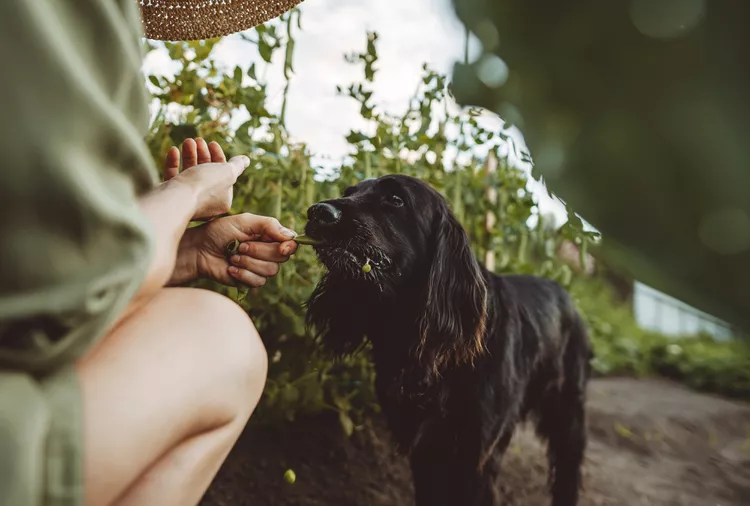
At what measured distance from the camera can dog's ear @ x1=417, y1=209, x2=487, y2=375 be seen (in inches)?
86.4

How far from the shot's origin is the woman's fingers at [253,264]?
1.59 meters

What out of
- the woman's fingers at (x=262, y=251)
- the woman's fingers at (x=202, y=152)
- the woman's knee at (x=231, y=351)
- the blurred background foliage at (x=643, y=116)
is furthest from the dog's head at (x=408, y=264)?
the blurred background foliage at (x=643, y=116)

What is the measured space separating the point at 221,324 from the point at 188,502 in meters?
0.29

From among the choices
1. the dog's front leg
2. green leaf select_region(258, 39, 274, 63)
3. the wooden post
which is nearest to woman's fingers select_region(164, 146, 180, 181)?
green leaf select_region(258, 39, 274, 63)

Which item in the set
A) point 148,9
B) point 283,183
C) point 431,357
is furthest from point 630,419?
point 148,9

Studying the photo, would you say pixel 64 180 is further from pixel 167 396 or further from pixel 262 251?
pixel 262 251

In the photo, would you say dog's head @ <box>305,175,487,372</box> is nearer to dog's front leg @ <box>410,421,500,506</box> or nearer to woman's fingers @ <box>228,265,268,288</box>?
dog's front leg @ <box>410,421,500,506</box>

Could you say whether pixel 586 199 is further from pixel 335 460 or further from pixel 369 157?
pixel 335 460

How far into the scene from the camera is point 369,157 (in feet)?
8.92

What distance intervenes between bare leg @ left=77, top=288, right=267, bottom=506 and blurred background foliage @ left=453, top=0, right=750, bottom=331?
0.70 metres

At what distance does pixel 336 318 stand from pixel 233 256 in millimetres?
899

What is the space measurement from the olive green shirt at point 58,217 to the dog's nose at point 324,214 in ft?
4.14

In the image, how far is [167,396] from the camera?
2.89 ft

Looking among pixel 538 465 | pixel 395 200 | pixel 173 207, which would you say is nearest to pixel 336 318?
pixel 395 200
